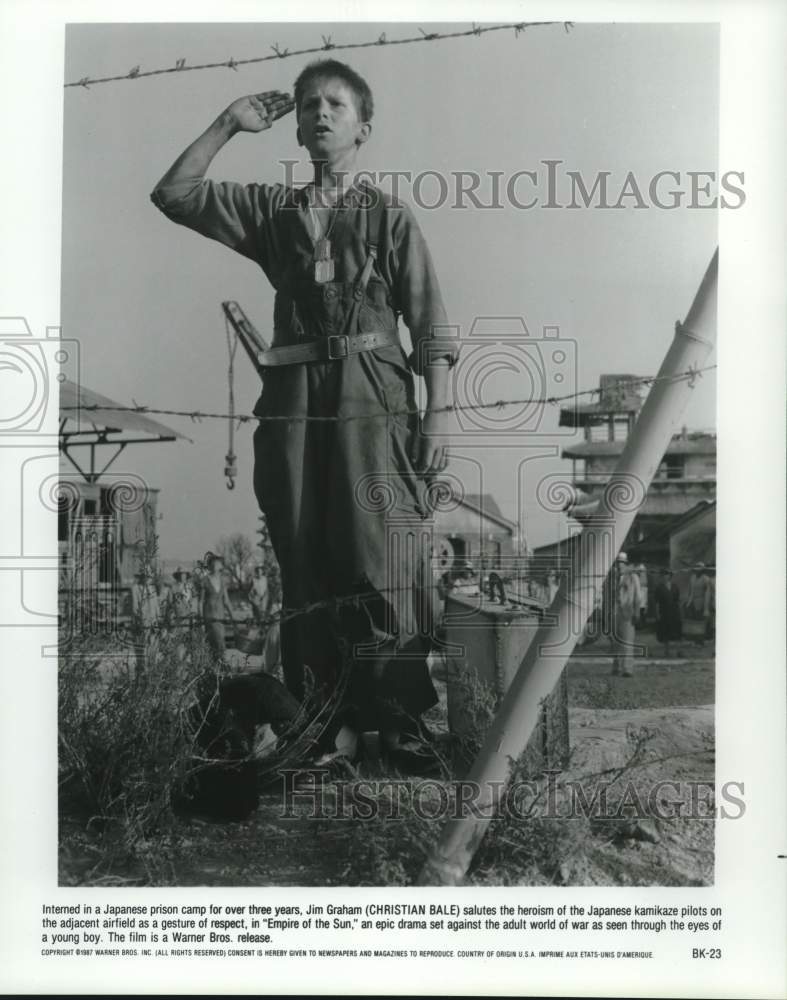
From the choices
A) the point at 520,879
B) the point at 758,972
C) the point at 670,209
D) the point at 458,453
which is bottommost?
the point at 758,972

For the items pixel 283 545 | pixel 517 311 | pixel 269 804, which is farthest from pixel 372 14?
pixel 269 804

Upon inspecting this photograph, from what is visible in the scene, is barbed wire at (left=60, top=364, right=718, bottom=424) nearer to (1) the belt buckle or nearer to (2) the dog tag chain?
(1) the belt buckle

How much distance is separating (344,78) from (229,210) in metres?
0.62

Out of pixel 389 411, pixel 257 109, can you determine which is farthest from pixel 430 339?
pixel 257 109

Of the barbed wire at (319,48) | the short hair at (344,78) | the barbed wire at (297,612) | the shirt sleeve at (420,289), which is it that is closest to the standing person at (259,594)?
the barbed wire at (297,612)

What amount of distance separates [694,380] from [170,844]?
2.43 m

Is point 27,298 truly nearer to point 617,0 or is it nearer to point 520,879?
point 617,0

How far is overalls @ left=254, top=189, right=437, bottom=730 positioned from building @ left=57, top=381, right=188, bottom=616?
44cm

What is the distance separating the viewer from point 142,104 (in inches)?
154

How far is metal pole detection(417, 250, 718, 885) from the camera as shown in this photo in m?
3.77

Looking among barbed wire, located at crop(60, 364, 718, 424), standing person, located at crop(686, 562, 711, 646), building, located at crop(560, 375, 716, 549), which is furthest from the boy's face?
standing person, located at crop(686, 562, 711, 646)

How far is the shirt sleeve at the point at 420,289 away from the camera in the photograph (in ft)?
12.9
